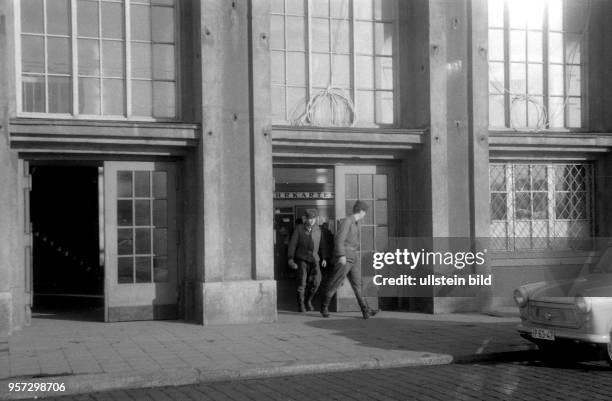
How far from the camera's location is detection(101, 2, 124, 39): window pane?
39.4 feet

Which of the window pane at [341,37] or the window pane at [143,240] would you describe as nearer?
the window pane at [143,240]

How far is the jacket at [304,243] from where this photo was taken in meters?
13.3

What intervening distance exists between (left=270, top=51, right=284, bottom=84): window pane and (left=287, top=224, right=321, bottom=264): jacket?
243cm

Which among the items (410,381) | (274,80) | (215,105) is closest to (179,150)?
(215,105)

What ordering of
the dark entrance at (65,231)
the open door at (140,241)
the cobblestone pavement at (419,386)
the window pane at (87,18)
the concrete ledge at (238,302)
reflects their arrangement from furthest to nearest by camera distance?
the dark entrance at (65,231) → the open door at (140,241) → the window pane at (87,18) → the concrete ledge at (238,302) → the cobblestone pavement at (419,386)

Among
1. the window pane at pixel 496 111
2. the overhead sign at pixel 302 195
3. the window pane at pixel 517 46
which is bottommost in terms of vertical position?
the overhead sign at pixel 302 195

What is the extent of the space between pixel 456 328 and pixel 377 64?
4706 mm

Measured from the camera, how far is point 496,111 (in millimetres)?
14109

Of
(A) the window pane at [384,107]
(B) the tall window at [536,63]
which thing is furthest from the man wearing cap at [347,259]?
(B) the tall window at [536,63]

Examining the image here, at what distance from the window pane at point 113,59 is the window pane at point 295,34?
2.69 meters

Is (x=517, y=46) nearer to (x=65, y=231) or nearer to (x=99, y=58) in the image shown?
(x=99, y=58)

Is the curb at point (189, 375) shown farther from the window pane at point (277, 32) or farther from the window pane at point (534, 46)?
Result: the window pane at point (534, 46)

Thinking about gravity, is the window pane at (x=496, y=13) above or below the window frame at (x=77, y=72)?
above

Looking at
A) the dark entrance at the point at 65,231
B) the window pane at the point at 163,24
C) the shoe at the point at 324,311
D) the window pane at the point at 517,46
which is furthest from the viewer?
the dark entrance at the point at 65,231
